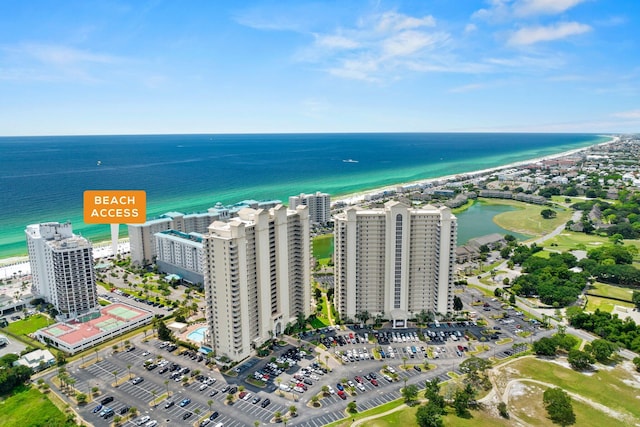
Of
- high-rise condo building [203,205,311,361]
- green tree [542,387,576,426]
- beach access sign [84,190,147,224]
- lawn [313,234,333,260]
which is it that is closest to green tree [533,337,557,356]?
green tree [542,387,576,426]

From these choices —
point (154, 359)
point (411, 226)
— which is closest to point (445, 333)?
point (411, 226)

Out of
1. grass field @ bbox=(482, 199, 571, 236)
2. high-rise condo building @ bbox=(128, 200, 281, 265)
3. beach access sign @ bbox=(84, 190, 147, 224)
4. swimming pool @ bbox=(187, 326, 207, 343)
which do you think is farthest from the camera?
grass field @ bbox=(482, 199, 571, 236)

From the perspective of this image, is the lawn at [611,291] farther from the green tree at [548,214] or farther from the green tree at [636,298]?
the green tree at [548,214]

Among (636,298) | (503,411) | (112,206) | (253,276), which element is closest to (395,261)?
(253,276)

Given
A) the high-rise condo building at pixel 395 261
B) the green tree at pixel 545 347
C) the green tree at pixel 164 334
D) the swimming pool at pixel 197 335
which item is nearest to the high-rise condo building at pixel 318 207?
the high-rise condo building at pixel 395 261

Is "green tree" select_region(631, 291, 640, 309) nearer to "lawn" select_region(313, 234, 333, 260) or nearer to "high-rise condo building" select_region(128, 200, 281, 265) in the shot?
"lawn" select_region(313, 234, 333, 260)

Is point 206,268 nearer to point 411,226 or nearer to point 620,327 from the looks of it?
point 411,226

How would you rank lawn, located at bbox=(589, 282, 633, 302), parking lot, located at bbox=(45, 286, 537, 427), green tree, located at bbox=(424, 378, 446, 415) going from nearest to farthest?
1. green tree, located at bbox=(424, 378, 446, 415)
2. parking lot, located at bbox=(45, 286, 537, 427)
3. lawn, located at bbox=(589, 282, 633, 302)
